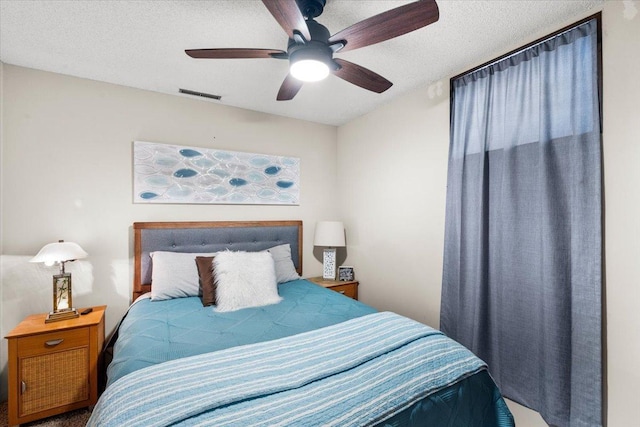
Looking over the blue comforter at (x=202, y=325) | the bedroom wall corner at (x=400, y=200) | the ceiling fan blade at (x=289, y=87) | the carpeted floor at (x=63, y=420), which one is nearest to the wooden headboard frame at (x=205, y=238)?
the blue comforter at (x=202, y=325)

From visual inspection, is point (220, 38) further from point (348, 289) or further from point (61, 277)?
point (348, 289)

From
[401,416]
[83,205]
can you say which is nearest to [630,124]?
[401,416]

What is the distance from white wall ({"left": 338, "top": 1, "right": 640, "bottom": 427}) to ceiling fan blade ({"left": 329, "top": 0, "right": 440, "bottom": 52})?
3.70 ft

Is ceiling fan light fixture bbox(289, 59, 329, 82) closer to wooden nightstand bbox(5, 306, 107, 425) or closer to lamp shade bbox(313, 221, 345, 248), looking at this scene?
lamp shade bbox(313, 221, 345, 248)

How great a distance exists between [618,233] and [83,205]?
3.71 metres

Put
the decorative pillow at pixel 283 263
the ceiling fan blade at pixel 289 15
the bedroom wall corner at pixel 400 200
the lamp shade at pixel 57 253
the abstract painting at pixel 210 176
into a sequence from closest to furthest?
the ceiling fan blade at pixel 289 15 < the lamp shade at pixel 57 253 < the bedroom wall corner at pixel 400 200 < the abstract painting at pixel 210 176 < the decorative pillow at pixel 283 263

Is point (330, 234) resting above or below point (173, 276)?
above

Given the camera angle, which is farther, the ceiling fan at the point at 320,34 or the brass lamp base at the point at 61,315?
the brass lamp base at the point at 61,315

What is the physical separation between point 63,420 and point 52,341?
565 mm

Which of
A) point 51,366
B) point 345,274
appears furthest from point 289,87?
point 51,366

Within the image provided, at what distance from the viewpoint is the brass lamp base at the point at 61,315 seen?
2.15 meters

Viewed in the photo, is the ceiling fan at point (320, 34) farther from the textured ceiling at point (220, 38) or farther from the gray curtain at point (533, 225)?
the gray curtain at point (533, 225)

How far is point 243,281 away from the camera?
2.30 metres

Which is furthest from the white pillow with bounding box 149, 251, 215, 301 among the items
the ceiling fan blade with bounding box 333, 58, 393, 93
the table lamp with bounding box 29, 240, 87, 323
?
the ceiling fan blade with bounding box 333, 58, 393, 93
